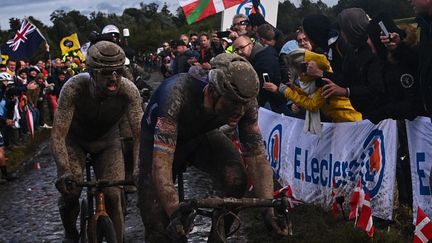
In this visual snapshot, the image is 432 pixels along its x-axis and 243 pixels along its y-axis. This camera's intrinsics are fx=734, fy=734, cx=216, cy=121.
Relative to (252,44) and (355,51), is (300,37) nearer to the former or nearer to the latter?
(252,44)

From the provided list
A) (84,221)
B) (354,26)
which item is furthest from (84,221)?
(354,26)

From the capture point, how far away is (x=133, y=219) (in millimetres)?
9203

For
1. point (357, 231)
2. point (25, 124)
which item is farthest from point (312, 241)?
point (25, 124)

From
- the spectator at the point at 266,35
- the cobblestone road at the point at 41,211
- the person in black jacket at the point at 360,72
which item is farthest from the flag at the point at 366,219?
the spectator at the point at 266,35

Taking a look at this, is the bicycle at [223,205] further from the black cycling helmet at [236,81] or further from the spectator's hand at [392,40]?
the spectator's hand at [392,40]

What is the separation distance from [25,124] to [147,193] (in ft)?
50.2

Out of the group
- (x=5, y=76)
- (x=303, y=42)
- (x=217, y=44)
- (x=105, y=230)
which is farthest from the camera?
(x=5, y=76)

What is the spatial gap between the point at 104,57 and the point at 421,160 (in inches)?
118

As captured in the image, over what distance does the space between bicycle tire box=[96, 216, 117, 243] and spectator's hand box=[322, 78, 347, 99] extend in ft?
9.56

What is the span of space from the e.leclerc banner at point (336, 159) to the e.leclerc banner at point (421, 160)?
0.72 ft

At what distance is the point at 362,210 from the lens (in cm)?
674

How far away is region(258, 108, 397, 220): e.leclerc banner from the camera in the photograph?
7.11 meters

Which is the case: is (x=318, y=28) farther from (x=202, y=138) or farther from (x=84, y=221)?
(x=202, y=138)

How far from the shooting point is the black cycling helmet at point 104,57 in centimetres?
571
